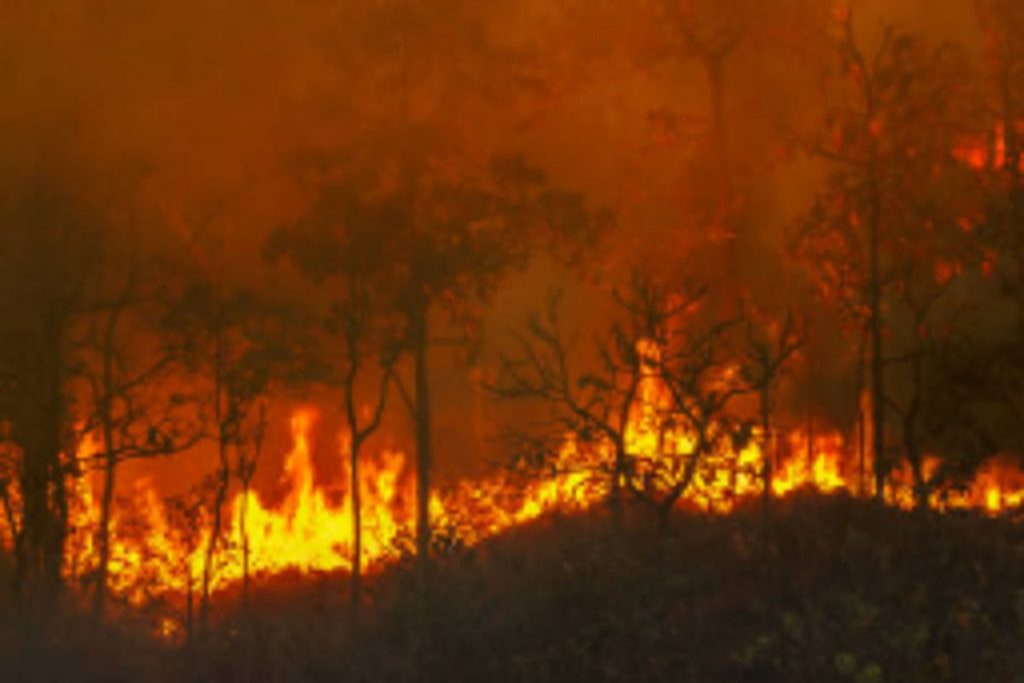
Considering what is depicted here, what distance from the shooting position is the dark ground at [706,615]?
9.19 m

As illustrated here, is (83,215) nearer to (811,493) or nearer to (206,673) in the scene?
(206,673)

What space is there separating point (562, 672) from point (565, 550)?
6.73ft

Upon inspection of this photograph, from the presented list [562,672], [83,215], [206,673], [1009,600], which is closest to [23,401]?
[83,215]

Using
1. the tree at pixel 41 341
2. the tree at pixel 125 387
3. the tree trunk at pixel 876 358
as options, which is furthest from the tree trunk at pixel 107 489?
the tree trunk at pixel 876 358

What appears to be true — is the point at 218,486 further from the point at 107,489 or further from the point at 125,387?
the point at 107,489

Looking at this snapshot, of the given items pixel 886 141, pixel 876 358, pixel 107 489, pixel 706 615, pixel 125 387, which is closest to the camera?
pixel 706 615

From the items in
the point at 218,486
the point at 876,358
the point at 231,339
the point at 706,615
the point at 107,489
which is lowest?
the point at 706,615

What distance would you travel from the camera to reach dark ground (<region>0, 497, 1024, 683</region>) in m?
9.19

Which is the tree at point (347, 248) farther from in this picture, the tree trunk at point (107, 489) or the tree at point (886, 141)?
the tree at point (886, 141)

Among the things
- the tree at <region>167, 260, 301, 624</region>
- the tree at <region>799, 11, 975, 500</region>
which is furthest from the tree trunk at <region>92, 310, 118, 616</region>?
the tree at <region>799, 11, 975, 500</region>

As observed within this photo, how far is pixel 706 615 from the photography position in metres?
10.4

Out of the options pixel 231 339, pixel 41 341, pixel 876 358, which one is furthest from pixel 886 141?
pixel 41 341

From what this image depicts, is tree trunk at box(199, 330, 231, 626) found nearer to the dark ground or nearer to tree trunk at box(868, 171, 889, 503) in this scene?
the dark ground

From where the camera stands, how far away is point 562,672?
9664 millimetres
